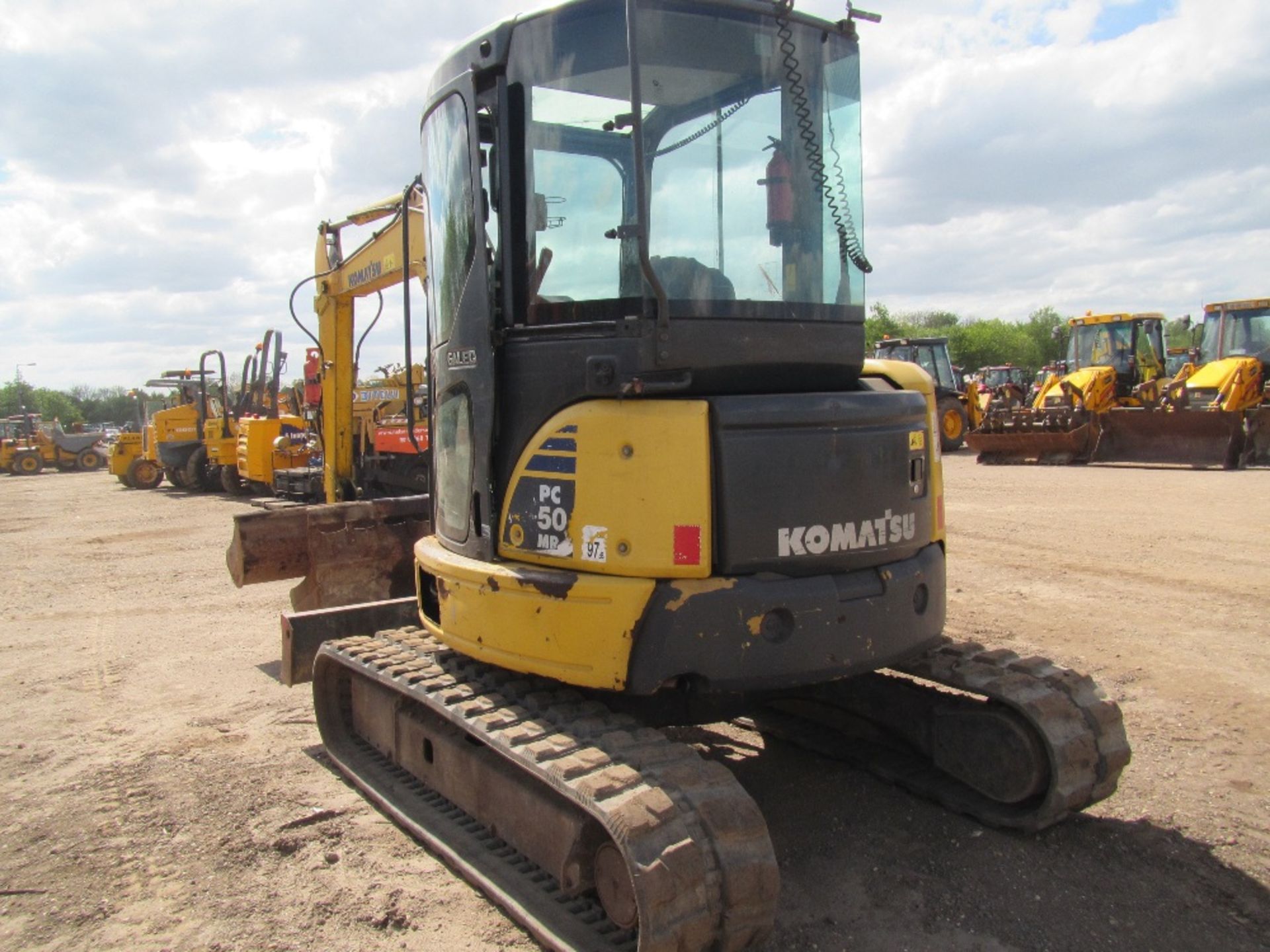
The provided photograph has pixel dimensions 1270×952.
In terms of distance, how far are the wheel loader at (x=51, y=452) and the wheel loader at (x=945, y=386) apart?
100 ft

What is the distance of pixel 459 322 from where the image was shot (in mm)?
3789

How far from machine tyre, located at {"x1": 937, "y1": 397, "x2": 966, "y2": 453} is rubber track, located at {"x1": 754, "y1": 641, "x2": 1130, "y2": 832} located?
19.7 metres

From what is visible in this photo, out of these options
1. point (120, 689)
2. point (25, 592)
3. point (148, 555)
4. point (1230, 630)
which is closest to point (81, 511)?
point (148, 555)

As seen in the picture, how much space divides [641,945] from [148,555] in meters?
11.2

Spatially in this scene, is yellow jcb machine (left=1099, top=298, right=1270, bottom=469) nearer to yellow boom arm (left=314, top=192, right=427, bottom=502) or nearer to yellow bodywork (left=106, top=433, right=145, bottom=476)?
yellow boom arm (left=314, top=192, right=427, bottom=502)

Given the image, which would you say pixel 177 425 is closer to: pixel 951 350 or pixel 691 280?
pixel 691 280

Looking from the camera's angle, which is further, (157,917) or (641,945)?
(157,917)

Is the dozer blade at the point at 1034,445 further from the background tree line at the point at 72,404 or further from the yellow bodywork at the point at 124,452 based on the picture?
the background tree line at the point at 72,404

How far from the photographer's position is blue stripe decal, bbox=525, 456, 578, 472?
3318mm

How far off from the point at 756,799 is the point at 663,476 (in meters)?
1.87

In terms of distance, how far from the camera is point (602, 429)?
323 centimetres

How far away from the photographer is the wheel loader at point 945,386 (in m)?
23.2

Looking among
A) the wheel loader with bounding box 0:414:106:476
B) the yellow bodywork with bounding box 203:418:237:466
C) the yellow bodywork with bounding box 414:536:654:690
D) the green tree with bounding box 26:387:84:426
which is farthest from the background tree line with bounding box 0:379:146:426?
the yellow bodywork with bounding box 414:536:654:690

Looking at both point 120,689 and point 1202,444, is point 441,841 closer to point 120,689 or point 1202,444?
point 120,689
